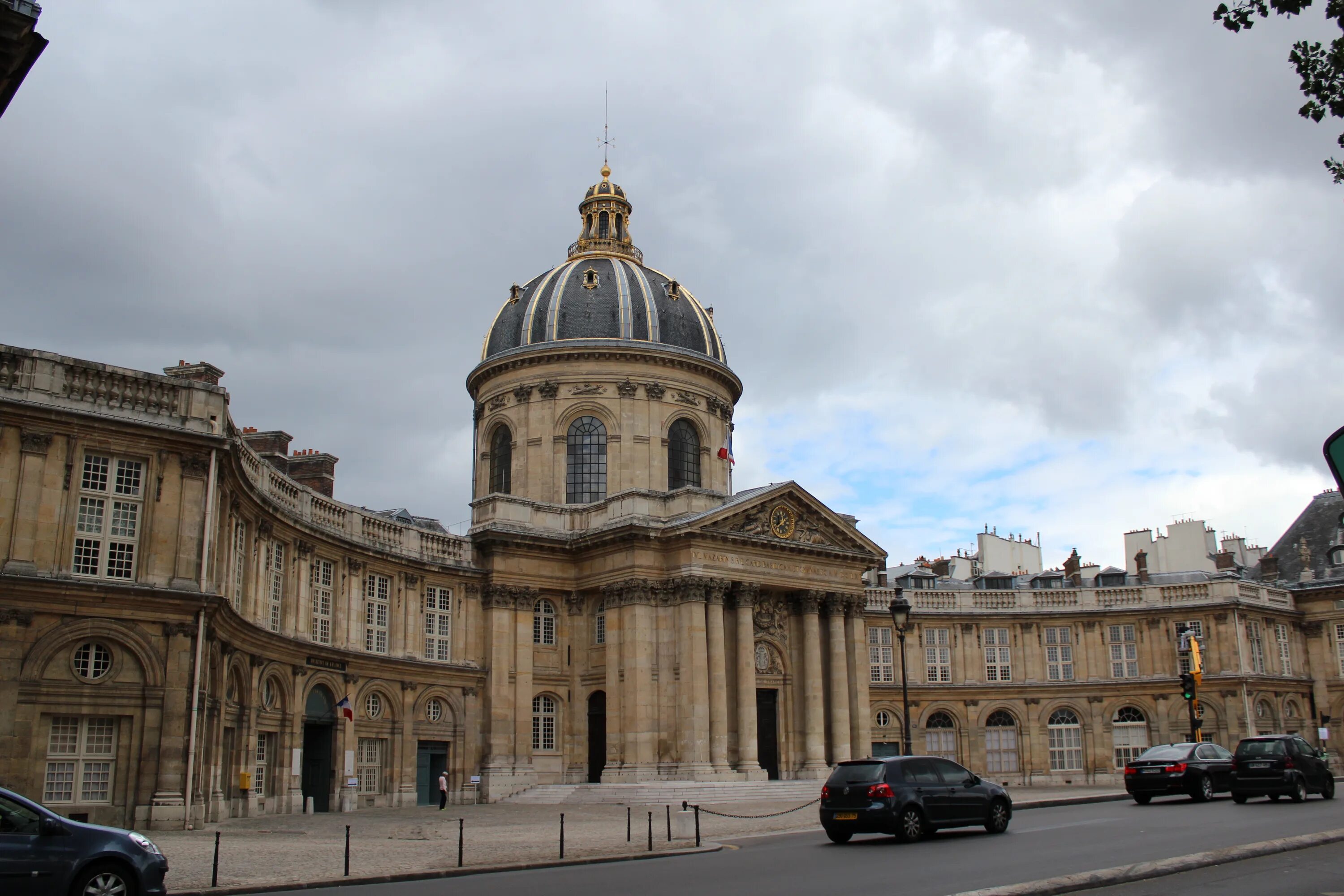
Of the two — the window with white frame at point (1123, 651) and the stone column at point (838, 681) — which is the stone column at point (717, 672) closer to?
the stone column at point (838, 681)

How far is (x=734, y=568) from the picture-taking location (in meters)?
44.9

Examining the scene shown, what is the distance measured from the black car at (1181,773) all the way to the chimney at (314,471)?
24.9 meters

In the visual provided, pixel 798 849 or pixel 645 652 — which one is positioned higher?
pixel 645 652

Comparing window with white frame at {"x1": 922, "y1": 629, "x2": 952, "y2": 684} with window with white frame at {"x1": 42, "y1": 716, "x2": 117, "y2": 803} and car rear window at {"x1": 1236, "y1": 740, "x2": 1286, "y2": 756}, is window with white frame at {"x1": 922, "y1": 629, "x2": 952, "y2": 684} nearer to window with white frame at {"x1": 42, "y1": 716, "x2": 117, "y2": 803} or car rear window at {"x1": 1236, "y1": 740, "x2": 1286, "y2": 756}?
car rear window at {"x1": 1236, "y1": 740, "x2": 1286, "y2": 756}

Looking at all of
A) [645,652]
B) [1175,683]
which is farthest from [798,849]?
[1175,683]

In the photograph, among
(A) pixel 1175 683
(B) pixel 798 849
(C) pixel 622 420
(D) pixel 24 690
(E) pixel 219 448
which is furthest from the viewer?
(A) pixel 1175 683

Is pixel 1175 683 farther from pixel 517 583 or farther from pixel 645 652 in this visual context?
pixel 517 583

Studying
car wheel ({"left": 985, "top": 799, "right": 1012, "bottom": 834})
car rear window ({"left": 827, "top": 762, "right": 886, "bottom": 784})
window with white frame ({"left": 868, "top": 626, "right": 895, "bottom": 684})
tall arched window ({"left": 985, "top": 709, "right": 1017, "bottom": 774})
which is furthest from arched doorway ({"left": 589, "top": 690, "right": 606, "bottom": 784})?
car wheel ({"left": 985, "top": 799, "right": 1012, "bottom": 834})

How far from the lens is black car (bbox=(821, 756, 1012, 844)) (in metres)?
20.9

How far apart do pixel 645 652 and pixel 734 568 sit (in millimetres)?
4357

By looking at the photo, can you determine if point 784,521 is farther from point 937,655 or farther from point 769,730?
Result: point 937,655

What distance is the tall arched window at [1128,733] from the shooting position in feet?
183

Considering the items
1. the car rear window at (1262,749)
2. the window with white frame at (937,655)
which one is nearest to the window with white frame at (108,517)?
the car rear window at (1262,749)

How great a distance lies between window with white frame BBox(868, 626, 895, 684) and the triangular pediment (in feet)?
28.4
